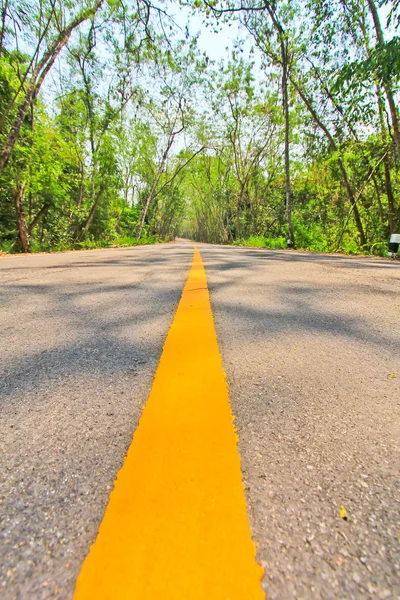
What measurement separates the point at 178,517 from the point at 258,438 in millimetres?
286

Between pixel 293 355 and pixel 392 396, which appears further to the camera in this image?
pixel 293 355

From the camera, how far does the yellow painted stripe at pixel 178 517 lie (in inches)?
15.6

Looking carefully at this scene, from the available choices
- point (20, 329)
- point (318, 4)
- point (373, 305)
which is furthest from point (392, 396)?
point (318, 4)

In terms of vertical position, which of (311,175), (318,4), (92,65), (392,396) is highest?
(92,65)

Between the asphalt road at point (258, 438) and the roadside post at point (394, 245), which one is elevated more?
the roadside post at point (394, 245)

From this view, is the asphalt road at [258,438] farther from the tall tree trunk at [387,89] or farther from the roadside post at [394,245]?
the tall tree trunk at [387,89]

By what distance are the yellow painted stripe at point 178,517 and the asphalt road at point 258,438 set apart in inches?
1.2

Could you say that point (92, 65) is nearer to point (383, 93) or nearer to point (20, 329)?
point (383, 93)

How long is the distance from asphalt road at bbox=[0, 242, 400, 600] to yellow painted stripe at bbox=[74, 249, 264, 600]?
0.10 ft

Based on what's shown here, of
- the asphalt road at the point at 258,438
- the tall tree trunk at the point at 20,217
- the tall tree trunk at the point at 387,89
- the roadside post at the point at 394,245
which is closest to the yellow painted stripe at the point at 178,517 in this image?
the asphalt road at the point at 258,438

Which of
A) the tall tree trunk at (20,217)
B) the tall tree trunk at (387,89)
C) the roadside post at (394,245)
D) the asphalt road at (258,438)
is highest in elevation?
the tall tree trunk at (387,89)

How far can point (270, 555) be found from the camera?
446 millimetres

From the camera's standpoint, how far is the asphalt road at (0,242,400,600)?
443 millimetres

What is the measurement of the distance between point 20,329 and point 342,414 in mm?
1583
